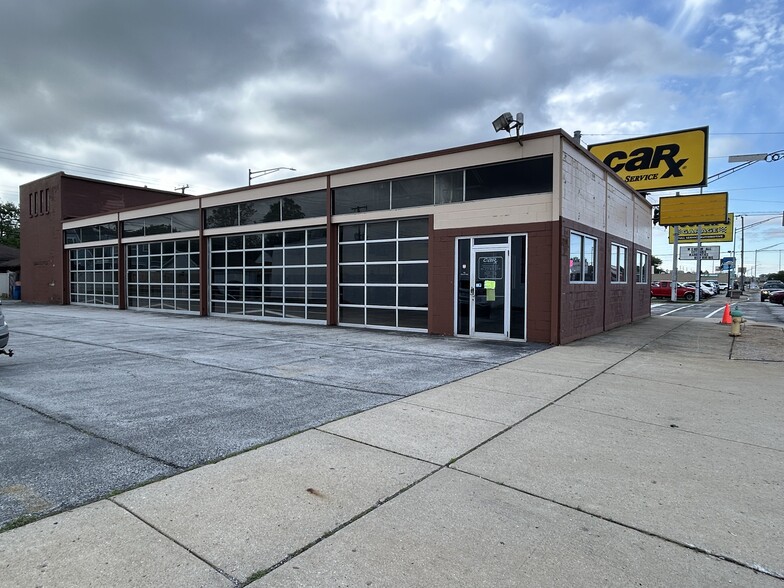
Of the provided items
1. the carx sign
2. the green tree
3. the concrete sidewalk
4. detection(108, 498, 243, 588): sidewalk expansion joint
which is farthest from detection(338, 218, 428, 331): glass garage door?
the green tree

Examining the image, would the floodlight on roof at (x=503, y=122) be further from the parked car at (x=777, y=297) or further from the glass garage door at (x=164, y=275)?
the parked car at (x=777, y=297)

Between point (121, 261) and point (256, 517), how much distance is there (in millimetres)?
24250

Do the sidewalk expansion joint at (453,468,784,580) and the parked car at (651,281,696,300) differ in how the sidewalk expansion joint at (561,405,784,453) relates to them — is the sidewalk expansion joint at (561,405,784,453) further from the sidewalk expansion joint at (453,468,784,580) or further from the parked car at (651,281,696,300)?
the parked car at (651,281,696,300)

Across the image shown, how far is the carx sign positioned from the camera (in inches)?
846

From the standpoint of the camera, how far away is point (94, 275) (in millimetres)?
25609

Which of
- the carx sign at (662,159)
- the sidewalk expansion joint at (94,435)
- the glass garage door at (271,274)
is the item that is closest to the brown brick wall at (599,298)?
the carx sign at (662,159)

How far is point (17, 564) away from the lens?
249cm

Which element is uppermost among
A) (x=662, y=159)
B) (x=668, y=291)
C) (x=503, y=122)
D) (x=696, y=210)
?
(x=662, y=159)

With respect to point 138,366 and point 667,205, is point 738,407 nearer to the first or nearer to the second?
point 138,366

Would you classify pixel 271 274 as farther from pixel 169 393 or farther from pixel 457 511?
pixel 457 511

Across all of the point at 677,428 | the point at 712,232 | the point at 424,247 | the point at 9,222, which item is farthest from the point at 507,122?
the point at 9,222

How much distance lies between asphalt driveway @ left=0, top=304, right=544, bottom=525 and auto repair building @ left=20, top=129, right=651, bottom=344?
160 cm

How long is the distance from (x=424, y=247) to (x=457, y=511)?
1031cm

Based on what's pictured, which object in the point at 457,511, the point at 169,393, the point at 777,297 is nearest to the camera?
the point at 457,511
